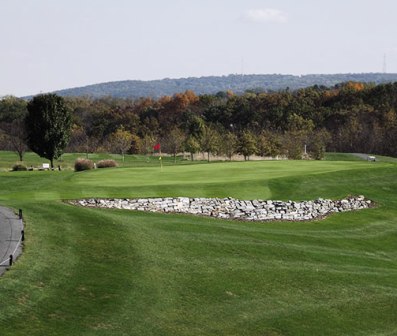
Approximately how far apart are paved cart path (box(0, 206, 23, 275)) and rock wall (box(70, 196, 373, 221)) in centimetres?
709

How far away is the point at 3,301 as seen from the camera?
13.1 meters

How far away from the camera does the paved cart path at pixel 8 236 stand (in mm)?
16391

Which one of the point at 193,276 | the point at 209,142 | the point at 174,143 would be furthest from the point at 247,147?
the point at 193,276

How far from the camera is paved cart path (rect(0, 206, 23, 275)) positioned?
16.4 meters

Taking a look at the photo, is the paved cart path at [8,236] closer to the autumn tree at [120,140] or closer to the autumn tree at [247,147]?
the autumn tree at [247,147]

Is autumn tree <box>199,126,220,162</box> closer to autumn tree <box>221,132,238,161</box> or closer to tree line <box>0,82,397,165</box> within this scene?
tree line <box>0,82,397,165</box>

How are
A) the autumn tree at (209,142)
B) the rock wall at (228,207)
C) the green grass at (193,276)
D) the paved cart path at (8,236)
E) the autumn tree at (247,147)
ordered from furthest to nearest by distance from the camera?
the autumn tree at (209,142), the autumn tree at (247,147), the rock wall at (228,207), the paved cart path at (8,236), the green grass at (193,276)

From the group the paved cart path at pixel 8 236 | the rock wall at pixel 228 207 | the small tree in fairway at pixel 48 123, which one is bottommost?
the rock wall at pixel 228 207

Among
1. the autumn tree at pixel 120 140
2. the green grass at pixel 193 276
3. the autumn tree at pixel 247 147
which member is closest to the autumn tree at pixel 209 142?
the autumn tree at pixel 247 147

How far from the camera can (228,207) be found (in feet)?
103

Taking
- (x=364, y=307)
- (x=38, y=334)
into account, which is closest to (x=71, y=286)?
(x=38, y=334)

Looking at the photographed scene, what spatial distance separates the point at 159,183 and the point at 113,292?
20.2 metres

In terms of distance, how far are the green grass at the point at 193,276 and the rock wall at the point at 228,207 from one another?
1.28 m

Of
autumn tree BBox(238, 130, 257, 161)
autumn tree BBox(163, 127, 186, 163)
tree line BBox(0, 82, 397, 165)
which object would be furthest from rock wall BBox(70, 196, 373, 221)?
autumn tree BBox(163, 127, 186, 163)
